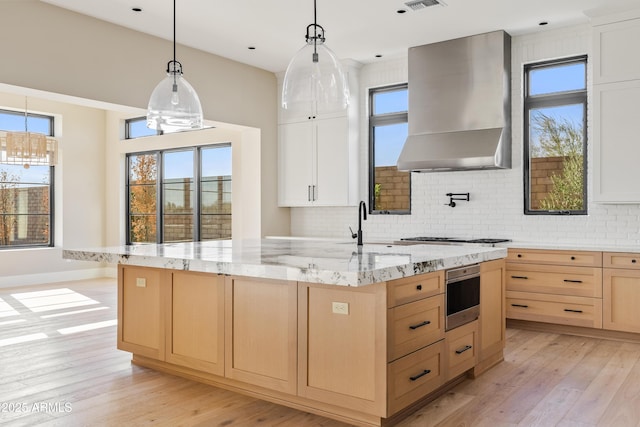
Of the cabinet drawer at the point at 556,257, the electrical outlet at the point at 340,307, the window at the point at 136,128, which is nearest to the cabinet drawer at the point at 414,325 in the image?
the electrical outlet at the point at 340,307

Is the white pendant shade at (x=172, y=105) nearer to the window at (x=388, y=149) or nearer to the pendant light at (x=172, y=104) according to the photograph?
the pendant light at (x=172, y=104)

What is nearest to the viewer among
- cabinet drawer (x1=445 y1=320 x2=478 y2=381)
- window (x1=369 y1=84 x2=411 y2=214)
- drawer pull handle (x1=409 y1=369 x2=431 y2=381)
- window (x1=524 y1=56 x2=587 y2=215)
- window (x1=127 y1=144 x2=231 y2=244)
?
drawer pull handle (x1=409 y1=369 x2=431 y2=381)

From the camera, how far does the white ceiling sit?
5.06 m

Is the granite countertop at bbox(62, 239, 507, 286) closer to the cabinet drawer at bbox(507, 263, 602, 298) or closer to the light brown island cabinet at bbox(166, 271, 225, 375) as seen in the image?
the light brown island cabinet at bbox(166, 271, 225, 375)

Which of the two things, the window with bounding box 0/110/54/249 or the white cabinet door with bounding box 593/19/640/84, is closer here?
the white cabinet door with bounding box 593/19/640/84

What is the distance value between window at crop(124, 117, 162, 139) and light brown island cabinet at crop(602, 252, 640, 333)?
709cm

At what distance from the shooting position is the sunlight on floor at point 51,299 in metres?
6.66

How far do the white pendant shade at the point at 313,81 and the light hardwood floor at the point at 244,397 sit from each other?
1.79 meters

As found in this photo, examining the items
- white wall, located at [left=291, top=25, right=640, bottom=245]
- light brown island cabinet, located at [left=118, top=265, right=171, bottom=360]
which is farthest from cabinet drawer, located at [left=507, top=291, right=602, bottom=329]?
light brown island cabinet, located at [left=118, top=265, right=171, bottom=360]

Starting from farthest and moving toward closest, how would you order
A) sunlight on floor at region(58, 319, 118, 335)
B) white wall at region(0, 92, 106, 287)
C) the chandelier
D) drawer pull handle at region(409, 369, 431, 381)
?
white wall at region(0, 92, 106, 287) < the chandelier < sunlight on floor at region(58, 319, 118, 335) < drawer pull handle at region(409, 369, 431, 381)

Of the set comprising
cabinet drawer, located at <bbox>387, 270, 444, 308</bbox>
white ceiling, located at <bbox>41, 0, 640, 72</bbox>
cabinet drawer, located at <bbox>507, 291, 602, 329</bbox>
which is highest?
white ceiling, located at <bbox>41, 0, 640, 72</bbox>

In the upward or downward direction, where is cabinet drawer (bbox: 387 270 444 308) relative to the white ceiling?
downward

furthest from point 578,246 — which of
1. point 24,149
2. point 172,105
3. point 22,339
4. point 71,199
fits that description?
point 71,199

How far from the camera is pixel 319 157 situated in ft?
23.7
